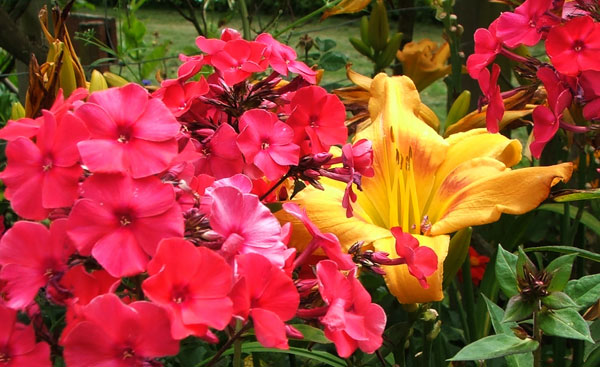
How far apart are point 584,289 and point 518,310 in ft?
0.41

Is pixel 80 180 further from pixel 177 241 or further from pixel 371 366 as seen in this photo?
pixel 371 366

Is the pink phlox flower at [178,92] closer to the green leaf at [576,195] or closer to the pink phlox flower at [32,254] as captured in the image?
the pink phlox flower at [32,254]

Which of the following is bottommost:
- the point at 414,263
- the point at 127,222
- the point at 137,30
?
the point at 137,30

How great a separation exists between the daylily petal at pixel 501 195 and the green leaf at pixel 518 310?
0.68 ft

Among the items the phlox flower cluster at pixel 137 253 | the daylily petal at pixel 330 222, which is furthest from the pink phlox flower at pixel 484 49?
the phlox flower cluster at pixel 137 253

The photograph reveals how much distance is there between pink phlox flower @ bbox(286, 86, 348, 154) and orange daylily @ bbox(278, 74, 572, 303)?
13 cm

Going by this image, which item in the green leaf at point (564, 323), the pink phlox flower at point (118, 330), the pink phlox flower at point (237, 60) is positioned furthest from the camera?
the pink phlox flower at point (237, 60)

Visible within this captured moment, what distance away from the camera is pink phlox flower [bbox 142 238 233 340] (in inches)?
20.5

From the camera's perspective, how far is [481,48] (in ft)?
3.34

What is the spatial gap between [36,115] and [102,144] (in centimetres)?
31

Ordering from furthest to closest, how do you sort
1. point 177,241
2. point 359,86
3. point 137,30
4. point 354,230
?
point 137,30, point 359,86, point 354,230, point 177,241

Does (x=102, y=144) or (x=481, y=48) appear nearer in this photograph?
(x=102, y=144)

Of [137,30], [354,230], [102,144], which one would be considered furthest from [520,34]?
[137,30]

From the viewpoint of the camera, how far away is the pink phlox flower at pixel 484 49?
39.6 inches
